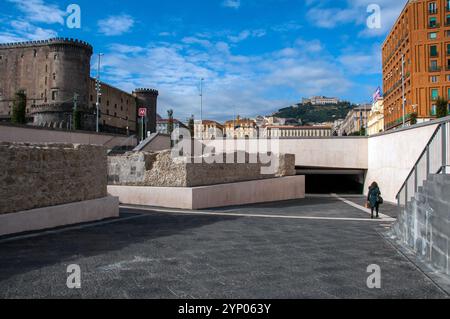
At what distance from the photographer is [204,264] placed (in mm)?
6617

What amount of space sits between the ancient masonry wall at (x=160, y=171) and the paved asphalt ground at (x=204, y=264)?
6691 millimetres

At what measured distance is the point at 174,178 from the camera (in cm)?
1744

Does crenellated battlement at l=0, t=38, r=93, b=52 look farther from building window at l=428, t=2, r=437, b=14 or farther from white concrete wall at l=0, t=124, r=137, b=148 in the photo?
building window at l=428, t=2, r=437, b=14

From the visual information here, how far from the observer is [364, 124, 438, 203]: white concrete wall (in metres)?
19.7

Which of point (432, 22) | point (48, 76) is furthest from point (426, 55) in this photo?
point (48, 76)

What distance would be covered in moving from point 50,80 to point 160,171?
71.1 meters

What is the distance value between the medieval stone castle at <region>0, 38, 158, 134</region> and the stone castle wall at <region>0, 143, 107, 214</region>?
6242 centimetres

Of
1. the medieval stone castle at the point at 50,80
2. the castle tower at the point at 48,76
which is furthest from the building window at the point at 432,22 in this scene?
the castle tower at the point at 48,76

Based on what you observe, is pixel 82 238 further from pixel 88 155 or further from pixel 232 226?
pixel 232 226

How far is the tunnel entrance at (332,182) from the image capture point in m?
35.3

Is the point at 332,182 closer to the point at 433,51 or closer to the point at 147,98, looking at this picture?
the point at 433,51

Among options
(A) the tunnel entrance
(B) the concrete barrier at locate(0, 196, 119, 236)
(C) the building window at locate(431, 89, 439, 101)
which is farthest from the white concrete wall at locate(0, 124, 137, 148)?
(C) the building window at locate(431, 89, 439, 101)
